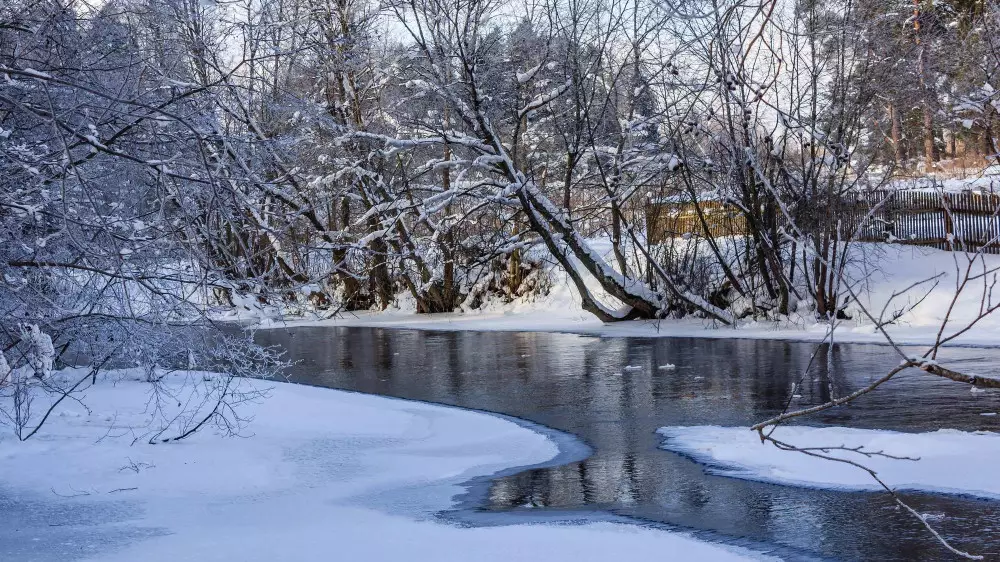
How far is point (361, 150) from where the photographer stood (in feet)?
87.0

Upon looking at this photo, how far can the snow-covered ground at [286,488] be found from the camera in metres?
5.71

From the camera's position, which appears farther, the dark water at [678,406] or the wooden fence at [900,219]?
the wooden fence at [900,219]

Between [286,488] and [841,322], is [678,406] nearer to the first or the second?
[286,488]

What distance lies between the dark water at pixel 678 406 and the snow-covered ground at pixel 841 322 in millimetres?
1278

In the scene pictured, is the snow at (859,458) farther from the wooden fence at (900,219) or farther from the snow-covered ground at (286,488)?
the wooden fence at (900,219)

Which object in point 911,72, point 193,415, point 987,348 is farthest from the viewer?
point 911,72

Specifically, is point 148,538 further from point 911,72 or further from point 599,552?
point 911,72

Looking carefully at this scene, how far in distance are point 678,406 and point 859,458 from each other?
11.3 feet

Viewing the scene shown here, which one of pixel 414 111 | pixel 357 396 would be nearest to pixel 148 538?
pixel 357 396

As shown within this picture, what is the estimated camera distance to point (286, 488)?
292 inches

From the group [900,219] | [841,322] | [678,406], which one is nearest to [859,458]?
[678,406]

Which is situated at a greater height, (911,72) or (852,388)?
(911,72)

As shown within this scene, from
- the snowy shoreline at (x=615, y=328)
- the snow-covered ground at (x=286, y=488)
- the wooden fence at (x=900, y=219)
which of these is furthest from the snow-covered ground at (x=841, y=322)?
the snow-covered ground at (x=286, y=488)

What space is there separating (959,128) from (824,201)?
73.2 feet
